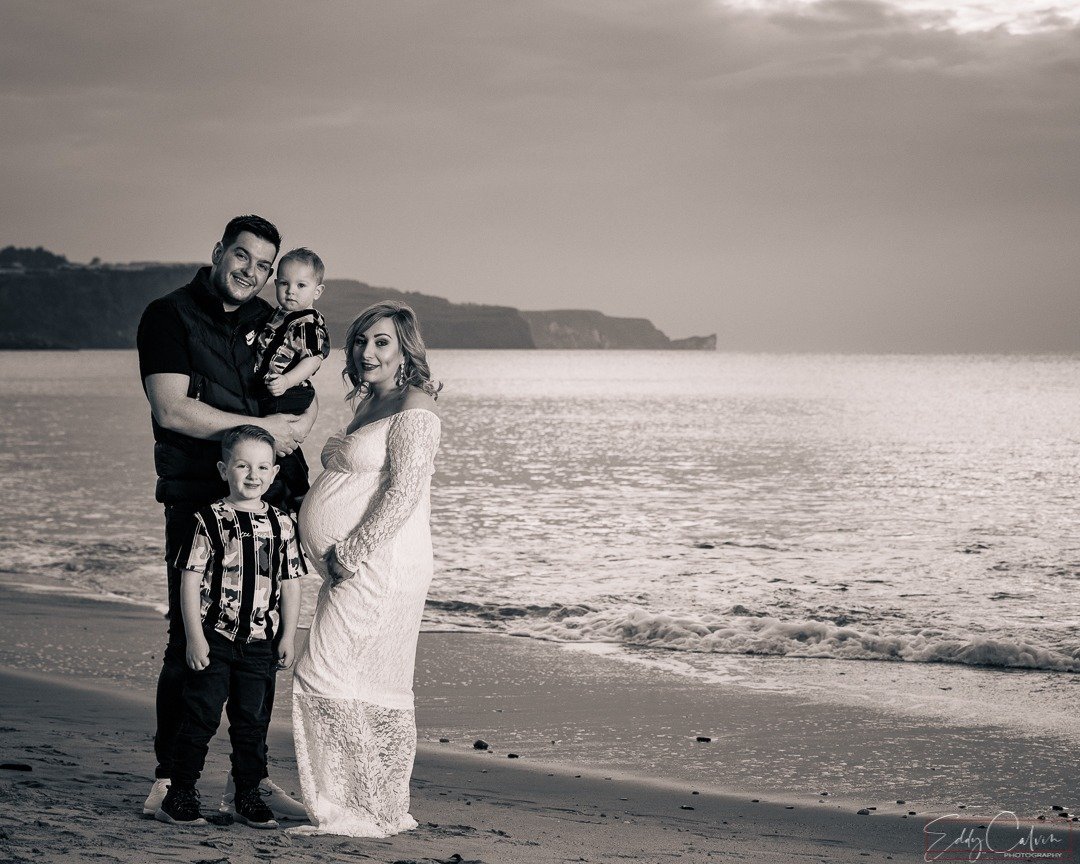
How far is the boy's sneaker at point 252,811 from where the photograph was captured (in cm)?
383

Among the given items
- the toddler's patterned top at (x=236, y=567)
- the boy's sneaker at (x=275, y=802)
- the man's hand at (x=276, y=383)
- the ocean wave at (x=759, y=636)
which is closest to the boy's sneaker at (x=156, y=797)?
the boy's sneaker at (x=275, y=802)

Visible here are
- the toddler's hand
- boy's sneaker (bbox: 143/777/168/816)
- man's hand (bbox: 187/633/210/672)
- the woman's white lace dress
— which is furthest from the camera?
the toddler's hand

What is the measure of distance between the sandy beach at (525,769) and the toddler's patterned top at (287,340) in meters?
1.61

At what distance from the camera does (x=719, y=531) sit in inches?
645

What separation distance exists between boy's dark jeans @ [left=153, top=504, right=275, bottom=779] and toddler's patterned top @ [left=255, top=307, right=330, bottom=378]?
0.60m

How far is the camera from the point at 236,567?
3746mm

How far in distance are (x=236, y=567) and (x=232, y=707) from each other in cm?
50

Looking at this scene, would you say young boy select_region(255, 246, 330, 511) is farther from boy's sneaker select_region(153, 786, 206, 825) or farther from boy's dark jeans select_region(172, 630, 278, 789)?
boy's sneaker select_region(153, 786, 206, 825)

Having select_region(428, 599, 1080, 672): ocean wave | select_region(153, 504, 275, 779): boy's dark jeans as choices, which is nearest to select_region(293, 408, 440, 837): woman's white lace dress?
select_region(153, 504, 275, 779): boy's dark jeans

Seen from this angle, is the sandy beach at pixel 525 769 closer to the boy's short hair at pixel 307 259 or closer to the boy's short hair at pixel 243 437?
the boy's short hair at pixel 243 437

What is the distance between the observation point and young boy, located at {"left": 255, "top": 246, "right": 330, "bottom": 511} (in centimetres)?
410

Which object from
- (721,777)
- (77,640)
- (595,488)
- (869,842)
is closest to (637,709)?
(721,777)

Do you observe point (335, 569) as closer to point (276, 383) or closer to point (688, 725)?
point (276, 383)

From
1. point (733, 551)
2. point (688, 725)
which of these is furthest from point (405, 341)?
point (733, 551)
